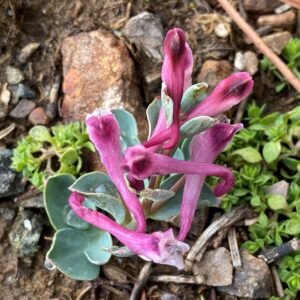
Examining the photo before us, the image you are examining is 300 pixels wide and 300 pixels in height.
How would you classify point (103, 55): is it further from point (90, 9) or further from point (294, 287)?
point (294, 287)

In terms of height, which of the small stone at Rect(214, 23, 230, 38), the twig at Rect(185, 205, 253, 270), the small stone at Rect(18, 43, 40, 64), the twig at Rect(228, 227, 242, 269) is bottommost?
the twig at Rect(228, 227, 242, 269)

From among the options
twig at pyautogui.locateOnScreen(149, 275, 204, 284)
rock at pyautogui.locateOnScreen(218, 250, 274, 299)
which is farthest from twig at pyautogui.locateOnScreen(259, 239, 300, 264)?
twig at pyautogui.locateOnScreen(149, 275, 204, 284)

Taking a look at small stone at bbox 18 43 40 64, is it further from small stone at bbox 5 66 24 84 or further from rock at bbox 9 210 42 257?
rock at bbox 9 210 42 257

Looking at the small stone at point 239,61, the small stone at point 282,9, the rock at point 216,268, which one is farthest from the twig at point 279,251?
the small stone at point 282,9

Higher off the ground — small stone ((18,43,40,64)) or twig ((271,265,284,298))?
small stone ((18,43,40,64))

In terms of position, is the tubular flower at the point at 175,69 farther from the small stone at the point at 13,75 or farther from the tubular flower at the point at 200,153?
the small stone at the point at 13,75

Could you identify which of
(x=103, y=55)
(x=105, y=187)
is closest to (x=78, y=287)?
(x=105, y=187)
